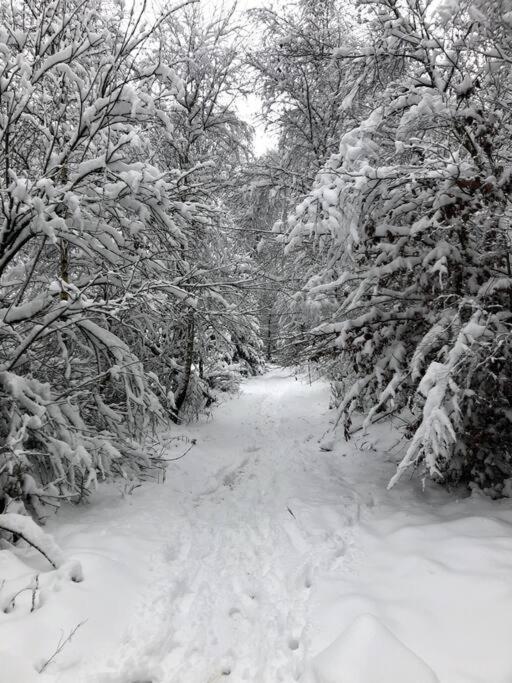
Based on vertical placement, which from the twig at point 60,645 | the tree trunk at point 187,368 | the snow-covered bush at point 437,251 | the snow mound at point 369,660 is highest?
the snow-covered bush at point 437,251

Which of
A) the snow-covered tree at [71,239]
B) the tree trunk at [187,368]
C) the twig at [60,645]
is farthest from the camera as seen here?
the tree trunk at [187,368]

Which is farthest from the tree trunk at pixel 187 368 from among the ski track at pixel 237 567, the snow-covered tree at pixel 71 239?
the snow-covered tree at pixel 71 239

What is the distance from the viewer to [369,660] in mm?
2361

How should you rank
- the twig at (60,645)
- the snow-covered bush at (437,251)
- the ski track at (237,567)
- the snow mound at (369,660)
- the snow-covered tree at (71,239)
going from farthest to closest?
the snow-covered tree at (71,239)
the snow-covered bush at (437,251)
the ski track at (237,567)
the twig at (60,645)
the snow mound at (369,660)

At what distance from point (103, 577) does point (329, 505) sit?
2.74 metres

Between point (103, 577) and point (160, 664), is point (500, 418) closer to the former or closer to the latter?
point (160, 664)

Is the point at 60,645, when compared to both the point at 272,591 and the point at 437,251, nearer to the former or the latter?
the point at 272,591

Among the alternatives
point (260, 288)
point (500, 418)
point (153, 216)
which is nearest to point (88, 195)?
point (153, 216)

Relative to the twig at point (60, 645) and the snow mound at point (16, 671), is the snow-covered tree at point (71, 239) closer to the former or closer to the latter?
the twig at point (60, 645)

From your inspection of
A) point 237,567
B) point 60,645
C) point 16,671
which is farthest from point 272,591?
point 16,671

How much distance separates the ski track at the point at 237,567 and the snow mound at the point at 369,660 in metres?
0.23

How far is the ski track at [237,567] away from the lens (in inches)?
104

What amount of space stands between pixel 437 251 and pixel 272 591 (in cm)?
353

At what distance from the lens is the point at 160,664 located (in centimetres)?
260
